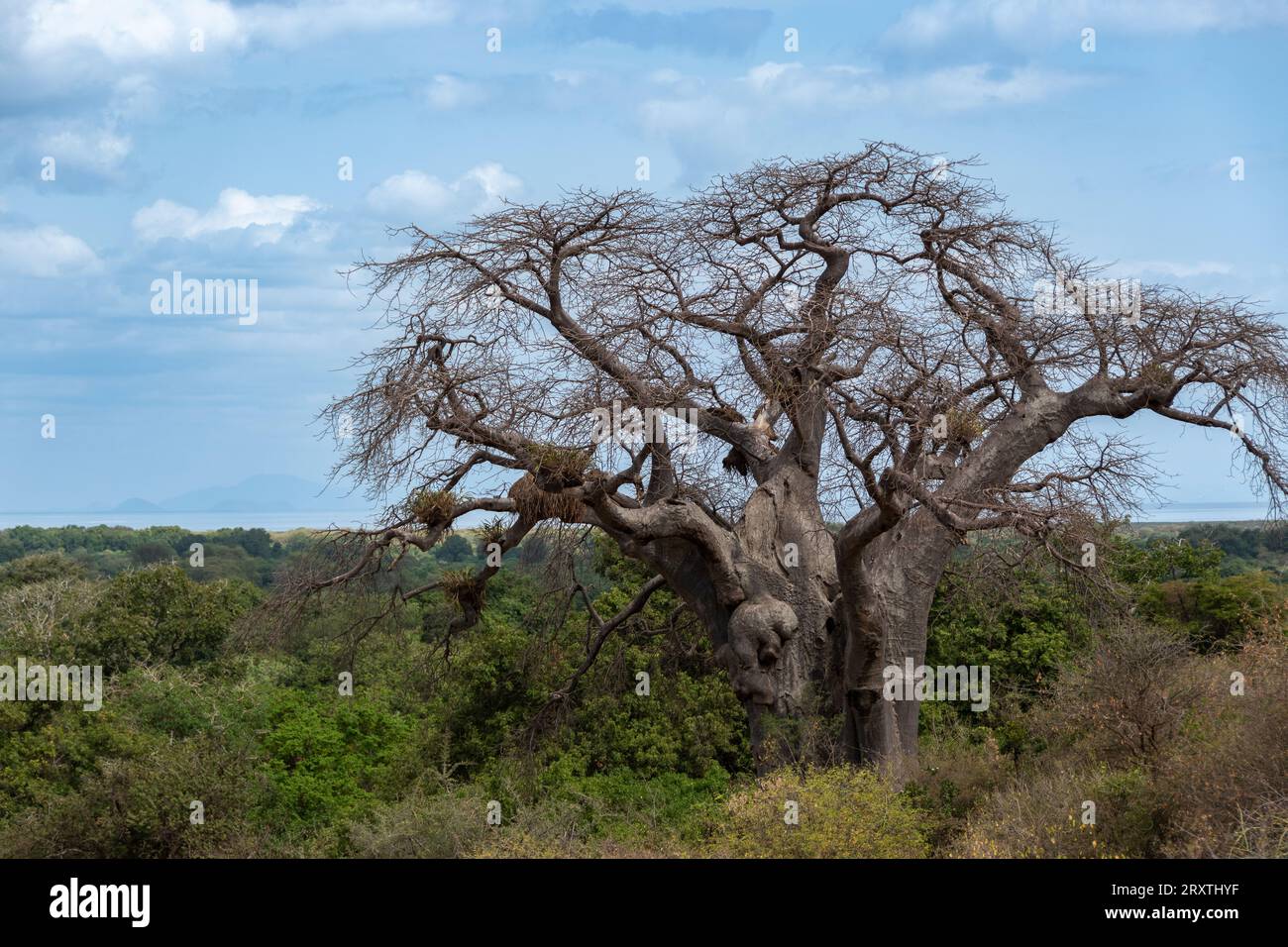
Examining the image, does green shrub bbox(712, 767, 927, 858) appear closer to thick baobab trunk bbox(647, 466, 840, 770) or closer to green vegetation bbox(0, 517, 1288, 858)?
green vegetation bbox(0, 517, 1288, 858)

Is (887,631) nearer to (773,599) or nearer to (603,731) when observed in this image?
(773,599)

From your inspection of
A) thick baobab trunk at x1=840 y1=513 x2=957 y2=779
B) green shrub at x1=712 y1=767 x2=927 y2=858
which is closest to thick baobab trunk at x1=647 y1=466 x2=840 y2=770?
thick baobab trunk at x1=840 y1=513 x2=957 y2=779

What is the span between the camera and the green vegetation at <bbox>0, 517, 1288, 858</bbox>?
9945mm

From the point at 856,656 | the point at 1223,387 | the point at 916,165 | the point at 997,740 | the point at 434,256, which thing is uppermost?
the point at 916,165

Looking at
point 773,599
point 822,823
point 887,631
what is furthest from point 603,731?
point 822,823

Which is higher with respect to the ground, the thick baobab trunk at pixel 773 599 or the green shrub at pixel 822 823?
the thick baobab trunk at pixel 773 599

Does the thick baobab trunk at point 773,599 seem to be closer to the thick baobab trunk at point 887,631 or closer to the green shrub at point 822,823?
the thick baobab trunk at point 887,631

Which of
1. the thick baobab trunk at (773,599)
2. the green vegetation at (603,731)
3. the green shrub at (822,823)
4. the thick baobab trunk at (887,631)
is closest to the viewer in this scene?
the green shrub at (822,823)

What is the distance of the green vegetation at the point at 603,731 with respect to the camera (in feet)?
32.6

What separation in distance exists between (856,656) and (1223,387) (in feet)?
14.7

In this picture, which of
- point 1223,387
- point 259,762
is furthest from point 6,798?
point 1223,387

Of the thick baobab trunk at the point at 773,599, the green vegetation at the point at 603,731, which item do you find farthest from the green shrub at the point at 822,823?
the thick baobab trunk at the point at 773,599
